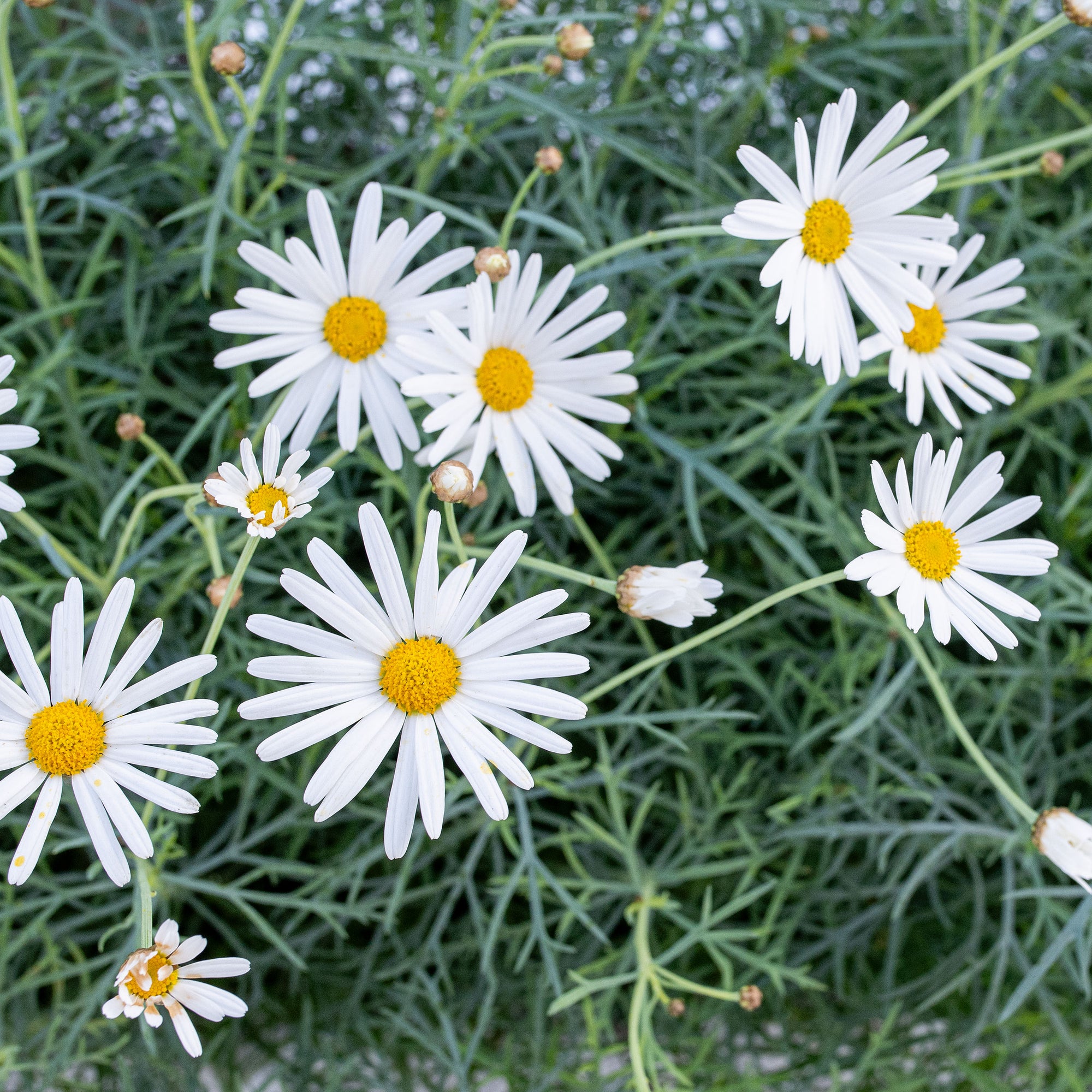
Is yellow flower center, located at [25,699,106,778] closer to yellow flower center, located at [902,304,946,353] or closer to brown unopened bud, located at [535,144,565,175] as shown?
brown unopened bud, located at [535,144,565,175]

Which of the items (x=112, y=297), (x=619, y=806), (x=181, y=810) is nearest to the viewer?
(x=181, y=810)

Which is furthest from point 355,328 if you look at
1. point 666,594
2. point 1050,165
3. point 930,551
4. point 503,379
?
point 1050,165

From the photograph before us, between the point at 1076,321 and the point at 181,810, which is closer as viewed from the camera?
the point at 181,810

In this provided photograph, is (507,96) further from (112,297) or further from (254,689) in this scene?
(254,689)

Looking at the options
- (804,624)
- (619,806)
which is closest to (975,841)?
(804,624)

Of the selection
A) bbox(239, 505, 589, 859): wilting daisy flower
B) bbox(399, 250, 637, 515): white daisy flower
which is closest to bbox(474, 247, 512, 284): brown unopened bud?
bbox(399, 250, 637, 515): white daisy flower

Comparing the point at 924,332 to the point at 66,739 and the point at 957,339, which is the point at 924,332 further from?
the point at 66,739
